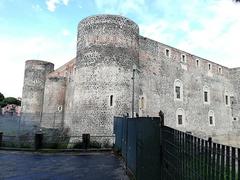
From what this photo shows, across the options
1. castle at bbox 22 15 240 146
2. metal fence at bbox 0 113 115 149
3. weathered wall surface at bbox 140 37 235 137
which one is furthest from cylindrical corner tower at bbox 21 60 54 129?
weathered wall surface at bbox 140 37 235 137

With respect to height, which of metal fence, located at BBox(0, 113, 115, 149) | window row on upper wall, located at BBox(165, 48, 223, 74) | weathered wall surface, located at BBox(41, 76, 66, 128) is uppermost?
window row on upper wall, located at BBox(165, 48, 223, 74)

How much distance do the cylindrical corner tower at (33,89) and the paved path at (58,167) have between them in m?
21.0

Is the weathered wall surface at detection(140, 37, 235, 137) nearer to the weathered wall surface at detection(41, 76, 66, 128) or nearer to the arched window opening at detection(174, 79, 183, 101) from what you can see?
the arched window opening at detection(174, 79, 183, 101)

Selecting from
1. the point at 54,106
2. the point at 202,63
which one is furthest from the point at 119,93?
the point at 202,63

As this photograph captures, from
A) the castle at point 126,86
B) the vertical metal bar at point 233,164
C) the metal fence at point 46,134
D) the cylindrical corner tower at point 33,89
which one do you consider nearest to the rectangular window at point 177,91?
the castle at point 126,86

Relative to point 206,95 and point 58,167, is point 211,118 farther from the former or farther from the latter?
point 58,167

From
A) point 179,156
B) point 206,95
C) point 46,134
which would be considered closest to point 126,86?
point 46,134

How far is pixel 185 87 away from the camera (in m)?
27.2

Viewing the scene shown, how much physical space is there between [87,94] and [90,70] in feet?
6.61

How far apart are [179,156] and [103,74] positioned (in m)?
13.6

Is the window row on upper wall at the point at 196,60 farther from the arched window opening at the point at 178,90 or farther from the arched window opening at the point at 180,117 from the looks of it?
the arched window opening at the point at 180,117

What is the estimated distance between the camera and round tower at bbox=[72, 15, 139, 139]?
1656cm

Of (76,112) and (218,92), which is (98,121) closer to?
(76,112)

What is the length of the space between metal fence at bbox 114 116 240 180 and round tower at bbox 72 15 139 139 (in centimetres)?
1021
